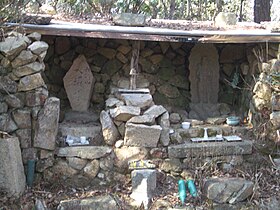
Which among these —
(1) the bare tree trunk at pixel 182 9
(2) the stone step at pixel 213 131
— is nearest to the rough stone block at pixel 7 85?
(2) the stone step at pixel 213 131

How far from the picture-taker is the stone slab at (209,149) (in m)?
5.68

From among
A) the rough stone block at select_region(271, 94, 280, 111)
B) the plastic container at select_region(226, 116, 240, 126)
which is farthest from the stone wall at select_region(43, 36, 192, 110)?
the rough stone block at select_region(271, 94, 280, 111)

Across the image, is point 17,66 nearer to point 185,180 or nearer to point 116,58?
point 116,58

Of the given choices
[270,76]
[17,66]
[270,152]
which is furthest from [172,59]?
[17,66]

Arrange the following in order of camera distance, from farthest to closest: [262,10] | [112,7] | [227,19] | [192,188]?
[262,10], [112,7], [227,19], [192,188]

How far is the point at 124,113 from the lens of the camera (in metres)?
5.55

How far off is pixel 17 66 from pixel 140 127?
1.99 metres

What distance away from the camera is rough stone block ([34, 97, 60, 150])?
5.27 m

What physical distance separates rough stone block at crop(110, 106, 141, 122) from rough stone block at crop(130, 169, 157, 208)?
33.6 inches

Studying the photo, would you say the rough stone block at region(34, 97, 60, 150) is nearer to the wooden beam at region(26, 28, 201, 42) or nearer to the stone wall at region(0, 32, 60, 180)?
the stone wall at region(0, 32, 60, 180)

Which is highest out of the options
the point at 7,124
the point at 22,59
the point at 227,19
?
the point at 227,19

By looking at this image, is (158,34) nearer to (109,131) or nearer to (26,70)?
(109,131)

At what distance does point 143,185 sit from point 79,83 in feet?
8.17

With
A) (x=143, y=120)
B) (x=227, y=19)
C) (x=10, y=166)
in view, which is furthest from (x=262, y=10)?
(x=10, y=166)
